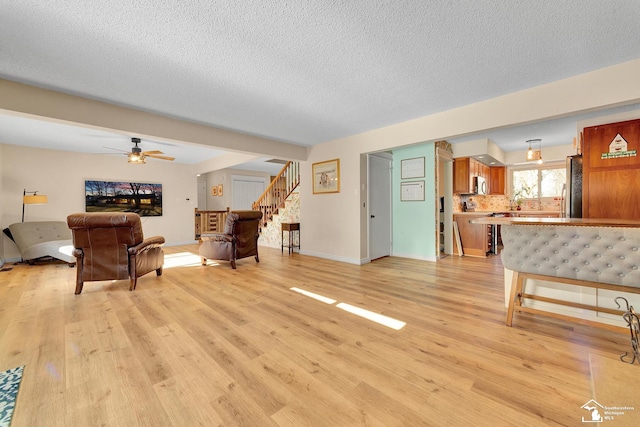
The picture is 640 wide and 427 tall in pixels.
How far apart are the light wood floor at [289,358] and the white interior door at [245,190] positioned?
609cm

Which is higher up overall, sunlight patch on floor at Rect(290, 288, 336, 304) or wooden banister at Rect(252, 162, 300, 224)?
wooden banister at Rect(252, 162, 300, 224)

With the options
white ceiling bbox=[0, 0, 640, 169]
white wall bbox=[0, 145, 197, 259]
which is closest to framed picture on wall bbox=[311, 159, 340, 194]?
white ceiling bbox=[0, 0, 640, 169]

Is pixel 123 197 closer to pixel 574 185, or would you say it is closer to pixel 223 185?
pixel 223 185

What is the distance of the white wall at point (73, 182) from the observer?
514 cm

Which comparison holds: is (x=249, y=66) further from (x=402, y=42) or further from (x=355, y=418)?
(x=355, y=418)

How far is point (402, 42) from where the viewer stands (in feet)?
6.88

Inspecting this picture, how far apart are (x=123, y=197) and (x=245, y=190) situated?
3751 mm

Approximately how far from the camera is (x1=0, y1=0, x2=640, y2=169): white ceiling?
1.76 m

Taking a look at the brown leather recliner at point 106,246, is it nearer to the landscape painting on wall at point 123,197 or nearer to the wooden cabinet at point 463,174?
the landscape painting on wall at point 123,197

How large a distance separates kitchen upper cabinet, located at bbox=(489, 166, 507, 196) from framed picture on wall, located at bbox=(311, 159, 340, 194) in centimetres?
476

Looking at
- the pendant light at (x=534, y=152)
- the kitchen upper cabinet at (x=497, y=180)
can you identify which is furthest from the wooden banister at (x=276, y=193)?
the kitchen upper cabinet at (x=497, y=180)

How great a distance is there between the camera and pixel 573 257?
199 cm

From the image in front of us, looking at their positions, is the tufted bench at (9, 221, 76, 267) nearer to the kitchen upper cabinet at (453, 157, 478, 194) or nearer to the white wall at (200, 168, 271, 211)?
the white wall at (200, 168, 271, 211)

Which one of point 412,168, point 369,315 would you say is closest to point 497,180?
point 412,168
